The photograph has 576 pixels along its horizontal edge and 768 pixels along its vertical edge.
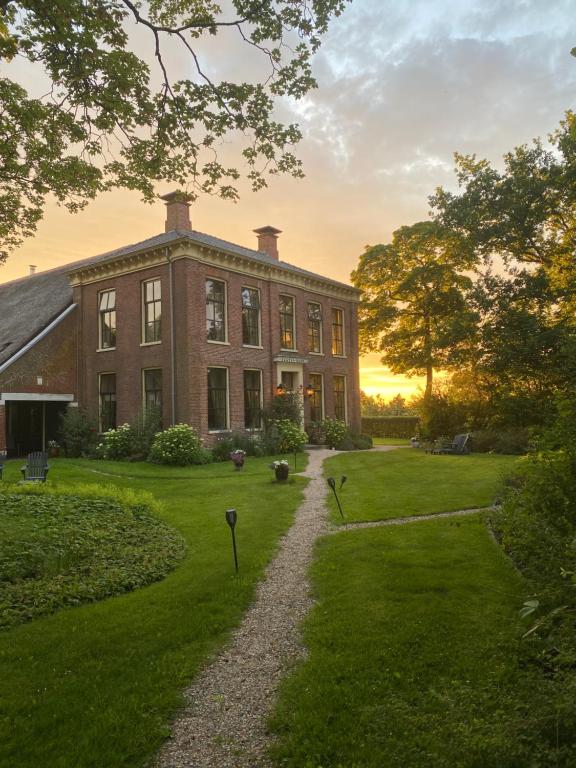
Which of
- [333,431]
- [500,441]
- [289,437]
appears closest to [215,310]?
[289,437]

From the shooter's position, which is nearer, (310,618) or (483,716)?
(483,716)

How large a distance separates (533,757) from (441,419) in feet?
81.0

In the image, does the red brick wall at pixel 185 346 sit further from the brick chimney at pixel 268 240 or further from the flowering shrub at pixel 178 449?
the brick chimney at pixel 268 240

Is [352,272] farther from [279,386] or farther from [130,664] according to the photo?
[130,664]

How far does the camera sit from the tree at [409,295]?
33.3 m

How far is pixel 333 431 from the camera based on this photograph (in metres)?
26.3

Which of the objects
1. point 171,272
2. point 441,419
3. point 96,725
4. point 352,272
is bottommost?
point 96,725

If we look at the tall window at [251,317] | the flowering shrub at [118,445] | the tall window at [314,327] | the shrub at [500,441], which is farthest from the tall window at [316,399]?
the flowering shrub at [118,445]

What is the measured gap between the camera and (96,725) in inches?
148

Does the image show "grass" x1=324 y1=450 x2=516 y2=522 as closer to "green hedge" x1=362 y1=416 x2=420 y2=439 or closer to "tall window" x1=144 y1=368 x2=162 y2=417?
"tall window" x1=144 y1=368 x2=162 y2=417

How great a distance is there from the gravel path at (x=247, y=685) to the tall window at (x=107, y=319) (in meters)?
18.8

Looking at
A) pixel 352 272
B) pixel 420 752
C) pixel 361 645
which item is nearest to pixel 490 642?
pixel 361 645

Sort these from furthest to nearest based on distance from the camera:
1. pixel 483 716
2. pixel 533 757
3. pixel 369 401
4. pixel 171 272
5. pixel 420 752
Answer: pixel 369 401, pixel 171 272, pixel 483 716, pixel 420 752, pixel 533 757

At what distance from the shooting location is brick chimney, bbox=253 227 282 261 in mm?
29516
